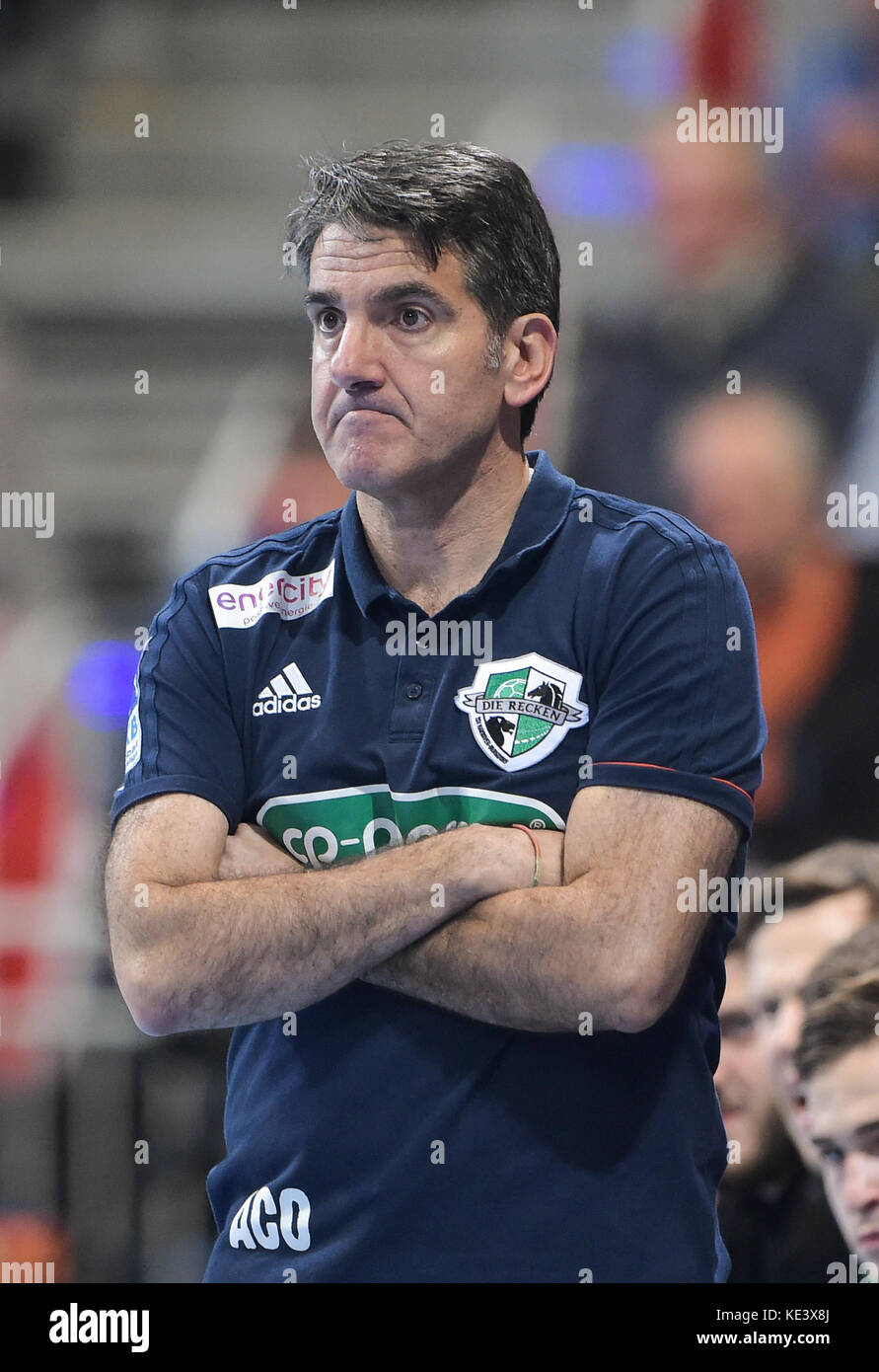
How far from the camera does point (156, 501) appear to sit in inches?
143

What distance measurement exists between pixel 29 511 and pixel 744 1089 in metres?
2.21

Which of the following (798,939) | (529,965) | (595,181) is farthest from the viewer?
(595,181)

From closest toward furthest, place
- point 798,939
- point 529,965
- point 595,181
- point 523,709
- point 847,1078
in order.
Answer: point 529,965, point 523,709, point 847,1078, point 798,939, point 595,181

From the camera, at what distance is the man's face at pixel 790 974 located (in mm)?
3166

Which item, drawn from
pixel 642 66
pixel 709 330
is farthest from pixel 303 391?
pixel 642 66

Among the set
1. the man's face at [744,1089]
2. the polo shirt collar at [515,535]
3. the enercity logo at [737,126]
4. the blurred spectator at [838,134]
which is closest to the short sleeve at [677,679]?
the polo shirt collar at [515,535]

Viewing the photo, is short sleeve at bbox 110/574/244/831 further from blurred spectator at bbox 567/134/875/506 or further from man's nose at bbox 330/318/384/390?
blurred spectator at bbox 567/134/875/506

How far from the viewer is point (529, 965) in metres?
1.73

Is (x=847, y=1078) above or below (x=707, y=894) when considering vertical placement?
below

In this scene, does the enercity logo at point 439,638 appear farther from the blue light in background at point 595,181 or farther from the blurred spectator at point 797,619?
the blue light in background at point 595,181

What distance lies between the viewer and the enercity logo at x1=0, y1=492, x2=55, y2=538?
355 centimetres

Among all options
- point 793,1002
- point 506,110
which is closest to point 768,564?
point 793,1002

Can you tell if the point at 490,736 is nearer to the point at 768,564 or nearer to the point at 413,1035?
the point at 413,1035

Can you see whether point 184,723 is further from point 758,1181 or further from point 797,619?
point 758,1181
